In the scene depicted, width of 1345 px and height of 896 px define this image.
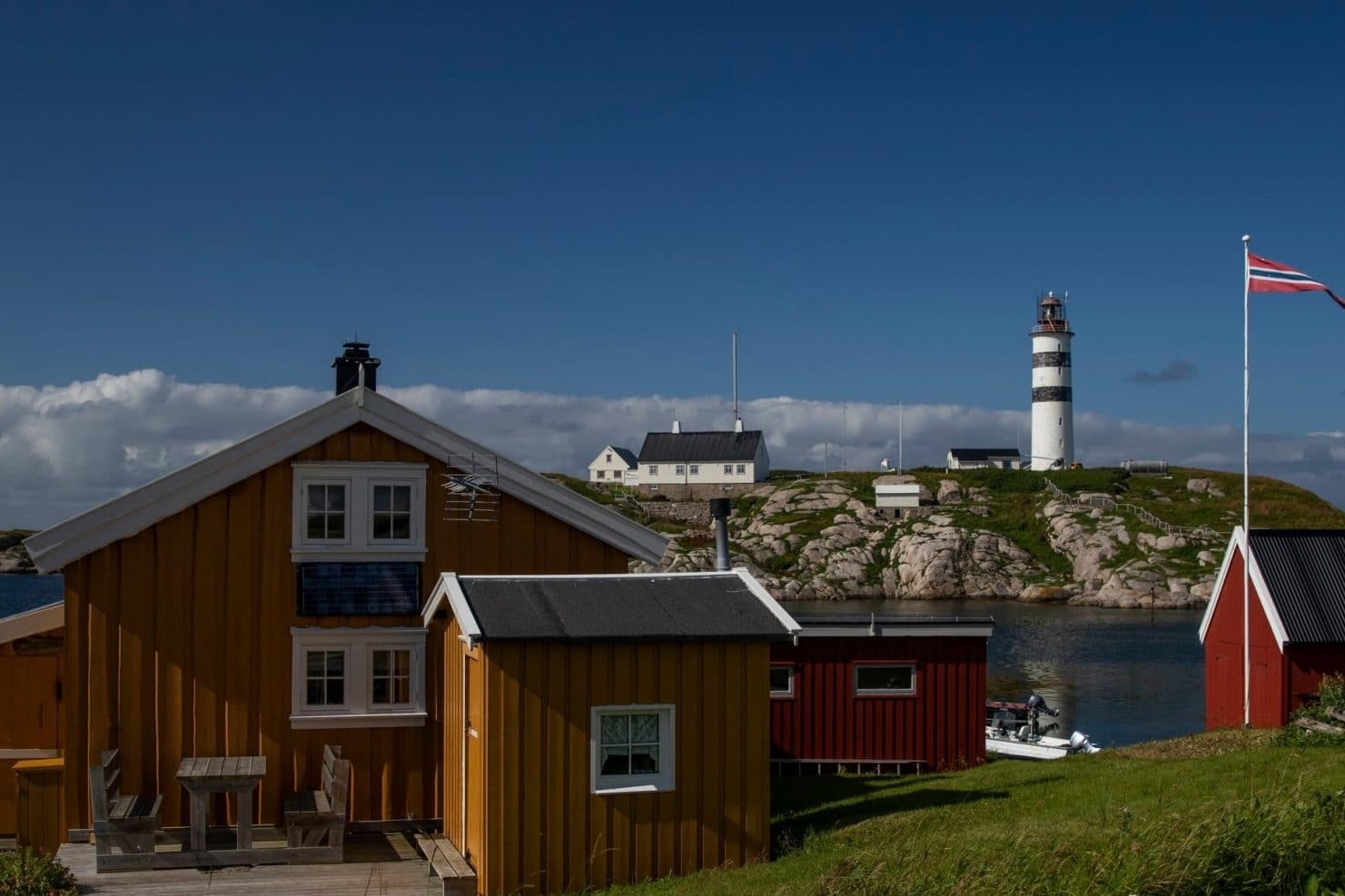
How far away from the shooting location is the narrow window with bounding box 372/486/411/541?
17969 millimetres

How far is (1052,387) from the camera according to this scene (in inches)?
4786

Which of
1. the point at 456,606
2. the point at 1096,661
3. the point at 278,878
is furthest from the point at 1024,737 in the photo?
the point at 1096,661

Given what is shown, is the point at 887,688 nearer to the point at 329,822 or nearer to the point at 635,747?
the point at 635,747

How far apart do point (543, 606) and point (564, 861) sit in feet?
8.96

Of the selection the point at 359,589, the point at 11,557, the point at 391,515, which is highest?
the point at 391,515

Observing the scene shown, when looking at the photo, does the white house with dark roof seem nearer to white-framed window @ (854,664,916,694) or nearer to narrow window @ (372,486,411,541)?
white-framed window @ (854,664,916,694)

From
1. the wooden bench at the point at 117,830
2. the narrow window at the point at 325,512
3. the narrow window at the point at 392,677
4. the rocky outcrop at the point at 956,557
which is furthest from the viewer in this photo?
the rocky outcrop at the point at 956,557

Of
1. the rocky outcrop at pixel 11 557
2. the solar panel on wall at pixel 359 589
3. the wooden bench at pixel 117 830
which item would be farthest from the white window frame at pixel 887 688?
the rocky outcrop at pixel 11 557

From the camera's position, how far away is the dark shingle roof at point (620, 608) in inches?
566

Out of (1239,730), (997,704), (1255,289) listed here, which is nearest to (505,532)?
(1239,730)

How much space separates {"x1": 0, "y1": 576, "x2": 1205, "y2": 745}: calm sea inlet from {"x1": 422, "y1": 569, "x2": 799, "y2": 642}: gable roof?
2761 centimetres

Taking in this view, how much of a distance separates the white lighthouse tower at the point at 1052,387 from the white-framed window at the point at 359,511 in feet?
362

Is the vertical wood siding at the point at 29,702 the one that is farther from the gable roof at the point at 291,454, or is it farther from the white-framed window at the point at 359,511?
the white-framed window at the point at 359,511

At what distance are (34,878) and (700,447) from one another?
107 m
